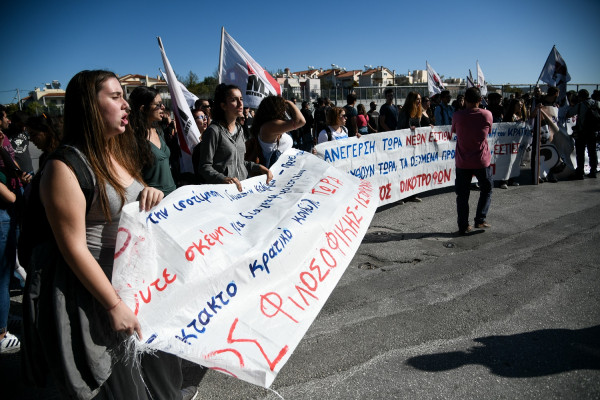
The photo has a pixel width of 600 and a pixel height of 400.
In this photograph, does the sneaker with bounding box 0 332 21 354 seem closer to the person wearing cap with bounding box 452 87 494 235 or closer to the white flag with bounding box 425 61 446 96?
the person wearing cap with bounding box 452 87 494 235

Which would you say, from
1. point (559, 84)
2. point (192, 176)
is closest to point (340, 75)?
point (559, 84)

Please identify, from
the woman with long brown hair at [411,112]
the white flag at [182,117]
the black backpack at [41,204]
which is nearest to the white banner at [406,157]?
the woman with long brown hair at [411,112]

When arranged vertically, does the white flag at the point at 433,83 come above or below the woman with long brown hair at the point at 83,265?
above

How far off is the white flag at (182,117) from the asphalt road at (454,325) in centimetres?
226

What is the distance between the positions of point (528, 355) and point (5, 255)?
12.5 feet

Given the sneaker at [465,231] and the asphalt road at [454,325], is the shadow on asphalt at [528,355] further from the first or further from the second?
the sneaker at [465,231]

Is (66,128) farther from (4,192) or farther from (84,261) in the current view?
(4,192)

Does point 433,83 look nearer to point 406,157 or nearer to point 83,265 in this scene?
point 406,157

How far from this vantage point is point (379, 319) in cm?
335

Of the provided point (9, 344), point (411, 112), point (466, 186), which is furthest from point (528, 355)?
point (411, 112)

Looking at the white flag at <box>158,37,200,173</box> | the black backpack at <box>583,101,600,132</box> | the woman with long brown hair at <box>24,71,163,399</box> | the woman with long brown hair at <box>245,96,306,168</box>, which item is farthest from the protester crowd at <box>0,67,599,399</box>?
the black backpack at <box>583,101,600,132</box>

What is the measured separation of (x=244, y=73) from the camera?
5496 millimetres

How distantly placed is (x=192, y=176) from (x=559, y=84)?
10.1 m

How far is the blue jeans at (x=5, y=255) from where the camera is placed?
9.55ft
